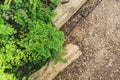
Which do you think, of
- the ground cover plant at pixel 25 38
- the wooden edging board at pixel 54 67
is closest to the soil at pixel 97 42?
the wooden edging board at pixel 54 67

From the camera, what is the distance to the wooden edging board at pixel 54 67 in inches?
184

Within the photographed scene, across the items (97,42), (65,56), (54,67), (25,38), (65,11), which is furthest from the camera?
(97,42)

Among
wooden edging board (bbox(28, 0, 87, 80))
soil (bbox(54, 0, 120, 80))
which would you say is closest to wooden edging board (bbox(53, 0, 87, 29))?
wooden edging board (bbox(28, 0, 87, 80))

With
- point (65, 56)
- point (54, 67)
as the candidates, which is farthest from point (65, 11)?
point (54, 67)

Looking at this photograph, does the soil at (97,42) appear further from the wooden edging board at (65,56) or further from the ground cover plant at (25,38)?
the ground cover plant at (25,38)

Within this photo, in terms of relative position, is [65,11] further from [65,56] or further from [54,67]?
[54,67]

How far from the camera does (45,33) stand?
444cm

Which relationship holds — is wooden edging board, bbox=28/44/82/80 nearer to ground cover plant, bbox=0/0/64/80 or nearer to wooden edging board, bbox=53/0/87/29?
ground cover plant, bbox=0/0/64/80

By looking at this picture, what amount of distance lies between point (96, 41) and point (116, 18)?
0.77 m

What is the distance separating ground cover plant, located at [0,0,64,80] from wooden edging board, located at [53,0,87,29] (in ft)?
1.05

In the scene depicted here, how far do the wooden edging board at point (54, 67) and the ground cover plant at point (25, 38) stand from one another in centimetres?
10

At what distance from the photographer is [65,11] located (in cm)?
516

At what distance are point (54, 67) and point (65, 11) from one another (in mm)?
1142

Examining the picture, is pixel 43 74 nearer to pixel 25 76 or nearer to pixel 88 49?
pixel 25 76
